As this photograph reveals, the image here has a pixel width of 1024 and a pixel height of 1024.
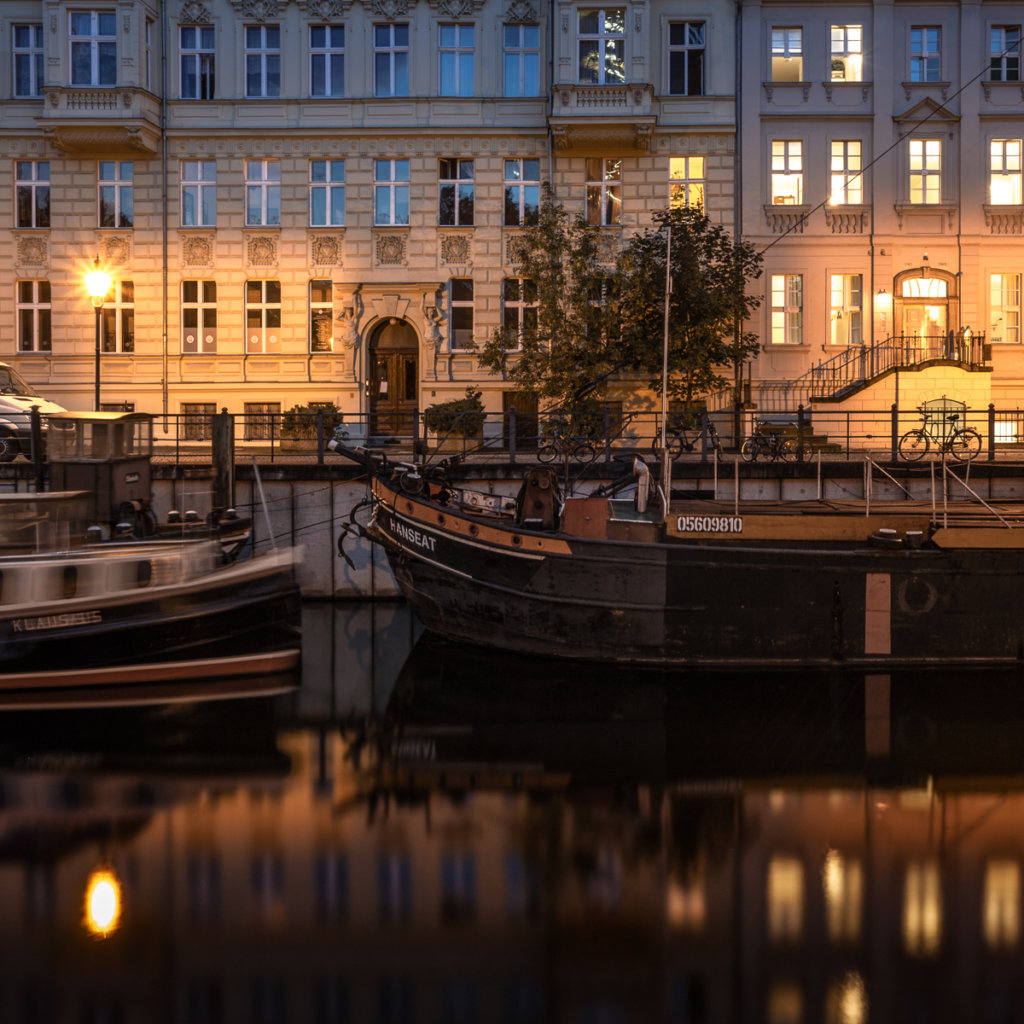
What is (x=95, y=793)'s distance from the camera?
35.5 ft

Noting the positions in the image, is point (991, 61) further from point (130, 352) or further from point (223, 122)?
point (130, 352)

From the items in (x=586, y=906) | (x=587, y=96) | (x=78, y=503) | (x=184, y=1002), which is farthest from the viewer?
(x=587, y=96)

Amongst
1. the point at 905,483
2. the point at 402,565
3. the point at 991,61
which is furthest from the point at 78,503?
the point at 991,61

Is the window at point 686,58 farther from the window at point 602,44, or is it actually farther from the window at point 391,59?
the window at point 391,59

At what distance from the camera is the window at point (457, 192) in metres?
29.6

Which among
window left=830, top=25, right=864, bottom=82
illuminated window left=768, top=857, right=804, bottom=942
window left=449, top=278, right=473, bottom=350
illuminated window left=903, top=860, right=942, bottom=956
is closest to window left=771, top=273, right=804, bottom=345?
window left=830, top=25, right=864, bottom=82

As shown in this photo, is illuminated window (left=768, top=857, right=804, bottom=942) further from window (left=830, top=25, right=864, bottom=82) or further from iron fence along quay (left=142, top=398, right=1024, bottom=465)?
window (left=830, top=25, right=864, bottom=82)

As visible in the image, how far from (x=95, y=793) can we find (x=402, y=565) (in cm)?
648

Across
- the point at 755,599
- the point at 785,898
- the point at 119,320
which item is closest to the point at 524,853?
the point at 785,898

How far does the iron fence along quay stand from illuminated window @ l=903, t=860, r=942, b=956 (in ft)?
36.3

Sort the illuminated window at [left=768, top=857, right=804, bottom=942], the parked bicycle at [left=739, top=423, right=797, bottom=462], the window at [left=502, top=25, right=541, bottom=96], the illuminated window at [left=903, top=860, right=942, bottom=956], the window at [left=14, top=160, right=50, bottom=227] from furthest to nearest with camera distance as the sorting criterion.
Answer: the window at [left=14, top=160, right=50, bottom=227]
the window at [left=502, top=25, right=541, bottom=96]
the parked bicycle at [left=739, top=423, right=797, bottom=462]
the illuminated window at [left=768, top=857, right=804, bottom=942]
the illuminated window at [left=903, top=860, right=942, bottom=956]

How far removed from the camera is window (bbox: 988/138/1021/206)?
2930 cm

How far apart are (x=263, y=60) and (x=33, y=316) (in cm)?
905

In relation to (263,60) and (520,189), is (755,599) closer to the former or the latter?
(520,189)
